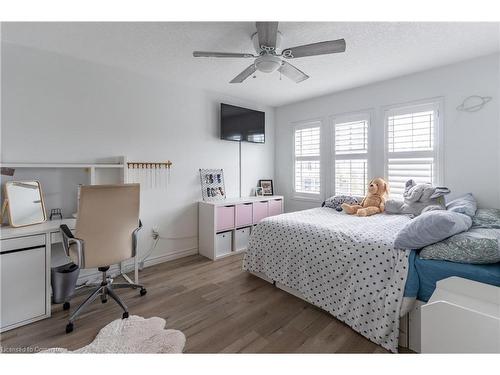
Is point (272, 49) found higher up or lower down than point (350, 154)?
higher up

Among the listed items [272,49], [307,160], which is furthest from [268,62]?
[307,160]

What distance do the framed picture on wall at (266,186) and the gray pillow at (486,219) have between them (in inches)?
112

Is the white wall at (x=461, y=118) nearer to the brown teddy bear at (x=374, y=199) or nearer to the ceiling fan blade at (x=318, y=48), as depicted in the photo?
the brown teddy bear at (x=374, y=199)

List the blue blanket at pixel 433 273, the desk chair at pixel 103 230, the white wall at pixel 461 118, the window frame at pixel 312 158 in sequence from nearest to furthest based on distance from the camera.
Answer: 1. the blue blanket at pixel 433 273
2. the desk chair at pixel 103 230
3. the white wall at pixel 461 118
4. the window frame at pixel 312 158

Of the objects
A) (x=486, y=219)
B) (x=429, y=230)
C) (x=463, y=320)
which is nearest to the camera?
(x=463, y=320)

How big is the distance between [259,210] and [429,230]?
248 cm

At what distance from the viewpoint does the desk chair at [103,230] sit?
1.95 meters

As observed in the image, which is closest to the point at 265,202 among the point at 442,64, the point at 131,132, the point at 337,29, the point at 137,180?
the point at 137,180

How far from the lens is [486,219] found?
6.89ft

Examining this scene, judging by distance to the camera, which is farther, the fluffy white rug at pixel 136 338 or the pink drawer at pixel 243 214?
the pink drawer at pixel 243 214

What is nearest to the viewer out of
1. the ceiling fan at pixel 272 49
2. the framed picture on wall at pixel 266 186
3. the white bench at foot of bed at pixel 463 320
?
the white bench at foot of bed at pixel 463 320

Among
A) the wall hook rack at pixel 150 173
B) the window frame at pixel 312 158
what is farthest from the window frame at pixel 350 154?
the wall hook rack at pixel 150 173

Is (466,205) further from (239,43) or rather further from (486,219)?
(239,43)

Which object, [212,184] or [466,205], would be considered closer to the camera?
[466,205]
